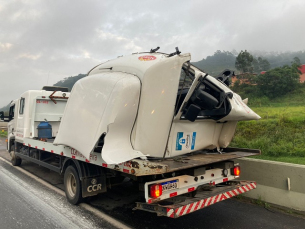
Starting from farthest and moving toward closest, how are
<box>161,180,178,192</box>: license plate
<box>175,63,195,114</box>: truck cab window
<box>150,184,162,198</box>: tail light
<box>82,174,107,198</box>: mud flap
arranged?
<box>82,174,107,198</box>: mud flap, <box>175,63,195,114</box>: truck cab window, <box>161,180,178,192</box>: license plate, <box>150,184,162,198</box>: tail light

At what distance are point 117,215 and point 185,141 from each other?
1.82m

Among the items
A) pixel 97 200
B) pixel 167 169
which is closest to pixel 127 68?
pixel 167 169

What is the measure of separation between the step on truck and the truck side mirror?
2 cm

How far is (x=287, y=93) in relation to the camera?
31672mm

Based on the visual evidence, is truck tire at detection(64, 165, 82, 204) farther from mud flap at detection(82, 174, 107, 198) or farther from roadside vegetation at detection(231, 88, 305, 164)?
roadside vegetation at detection(231, 88, 305, 164)

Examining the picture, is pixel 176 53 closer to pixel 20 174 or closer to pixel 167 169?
pixel 167 169

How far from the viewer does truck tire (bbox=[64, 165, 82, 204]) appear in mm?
5077

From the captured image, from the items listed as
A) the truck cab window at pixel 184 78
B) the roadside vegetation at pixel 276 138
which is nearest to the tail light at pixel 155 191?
the truck cab window at pixel 184 78

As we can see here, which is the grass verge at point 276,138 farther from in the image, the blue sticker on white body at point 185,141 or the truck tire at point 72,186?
the truck tire at point 72,186

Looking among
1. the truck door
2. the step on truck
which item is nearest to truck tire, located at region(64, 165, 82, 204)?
the step on truck

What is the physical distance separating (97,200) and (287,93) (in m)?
31.9

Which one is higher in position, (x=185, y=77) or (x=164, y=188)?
(x=185, y=77)

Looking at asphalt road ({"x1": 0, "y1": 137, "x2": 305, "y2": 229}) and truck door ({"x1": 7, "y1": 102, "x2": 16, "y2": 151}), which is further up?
truck door ({"x1": 7, "y1": 102, "x2": 16, "y2": 151})

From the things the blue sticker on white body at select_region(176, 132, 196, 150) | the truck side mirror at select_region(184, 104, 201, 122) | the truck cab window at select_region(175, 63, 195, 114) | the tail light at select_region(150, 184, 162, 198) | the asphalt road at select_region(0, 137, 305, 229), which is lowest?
the asphalt road at select_region(0, 137, 305, 229)
